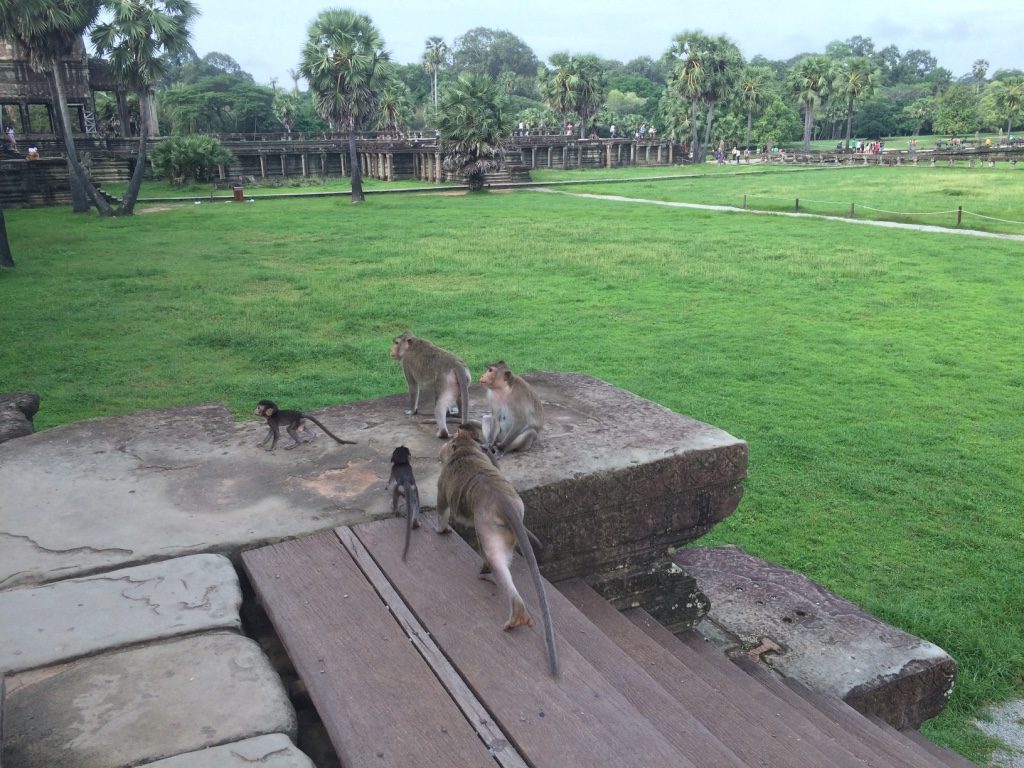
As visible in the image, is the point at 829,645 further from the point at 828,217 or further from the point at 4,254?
the point at 828,217

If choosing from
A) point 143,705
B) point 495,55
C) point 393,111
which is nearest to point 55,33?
point 143,705

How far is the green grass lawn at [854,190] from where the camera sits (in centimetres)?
2677

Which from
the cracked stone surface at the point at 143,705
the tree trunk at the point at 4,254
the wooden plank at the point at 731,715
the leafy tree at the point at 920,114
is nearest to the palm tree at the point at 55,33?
the tree trunk at the point at 4,254

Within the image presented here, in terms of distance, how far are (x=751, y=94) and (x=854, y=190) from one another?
43857 mm

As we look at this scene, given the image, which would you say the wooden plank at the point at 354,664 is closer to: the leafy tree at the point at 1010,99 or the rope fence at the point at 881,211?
the rope fence at the point at 881,211

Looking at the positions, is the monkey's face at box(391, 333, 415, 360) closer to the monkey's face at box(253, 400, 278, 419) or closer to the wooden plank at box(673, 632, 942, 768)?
the monkey's face at box(253, 400, 278, 419)

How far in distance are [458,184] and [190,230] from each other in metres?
24.0

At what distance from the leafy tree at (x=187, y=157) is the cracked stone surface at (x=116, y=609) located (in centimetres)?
4346

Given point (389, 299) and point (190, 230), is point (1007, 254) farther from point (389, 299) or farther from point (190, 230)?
point (190, 230)

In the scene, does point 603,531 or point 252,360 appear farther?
point 252,360

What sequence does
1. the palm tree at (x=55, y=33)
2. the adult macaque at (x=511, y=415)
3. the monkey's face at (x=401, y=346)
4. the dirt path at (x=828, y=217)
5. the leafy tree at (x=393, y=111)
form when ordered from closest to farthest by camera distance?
A: 1. the adult macaque at (x=511, y=415)
2. the monkey's face at (x=401, y=346)
3. the dirt path at (x=828, y=217)
4. the palm tree at (x=55, y=33)
5. the leafy tree at (x=393, y=111)

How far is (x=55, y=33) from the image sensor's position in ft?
88.6

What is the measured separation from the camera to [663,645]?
141 inches

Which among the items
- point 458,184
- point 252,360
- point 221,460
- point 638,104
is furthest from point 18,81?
point 638,104
